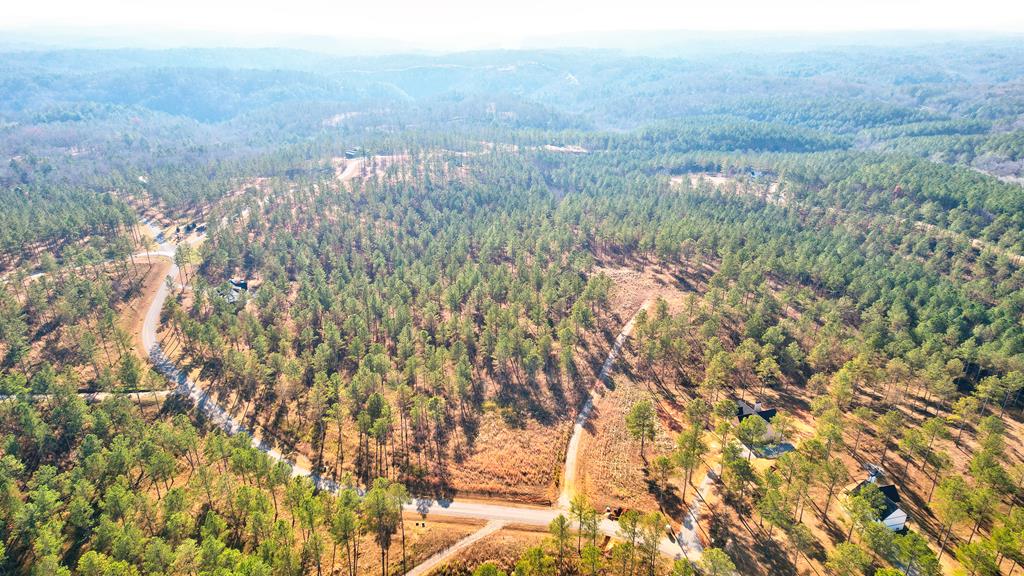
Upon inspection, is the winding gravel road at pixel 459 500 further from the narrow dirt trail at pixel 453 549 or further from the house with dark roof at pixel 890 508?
the house with dark roof at pixel 890 508

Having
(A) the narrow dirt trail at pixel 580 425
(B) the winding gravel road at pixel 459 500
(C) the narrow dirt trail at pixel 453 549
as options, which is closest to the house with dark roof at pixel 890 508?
(B) the winding gravel road at pixel 459 500

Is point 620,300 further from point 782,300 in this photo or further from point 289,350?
point 289,350

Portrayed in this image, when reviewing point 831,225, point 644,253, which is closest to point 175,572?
point 644,253

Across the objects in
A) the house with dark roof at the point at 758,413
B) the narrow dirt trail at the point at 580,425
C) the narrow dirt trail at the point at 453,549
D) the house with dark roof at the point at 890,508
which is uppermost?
the house with dark roof at the point at 890,508

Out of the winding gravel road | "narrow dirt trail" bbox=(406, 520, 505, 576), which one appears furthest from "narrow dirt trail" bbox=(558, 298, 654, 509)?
"narrow dirt trail" bbox=(406, 520, 505, 576)

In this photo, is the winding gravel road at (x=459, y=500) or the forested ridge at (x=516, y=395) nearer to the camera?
the forested ridge at (x=516, y=395)

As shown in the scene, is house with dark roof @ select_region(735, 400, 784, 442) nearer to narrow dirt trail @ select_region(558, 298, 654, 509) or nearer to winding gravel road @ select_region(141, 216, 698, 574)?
narrow dirt trail @ select_region(558, 298, 654, 509)
